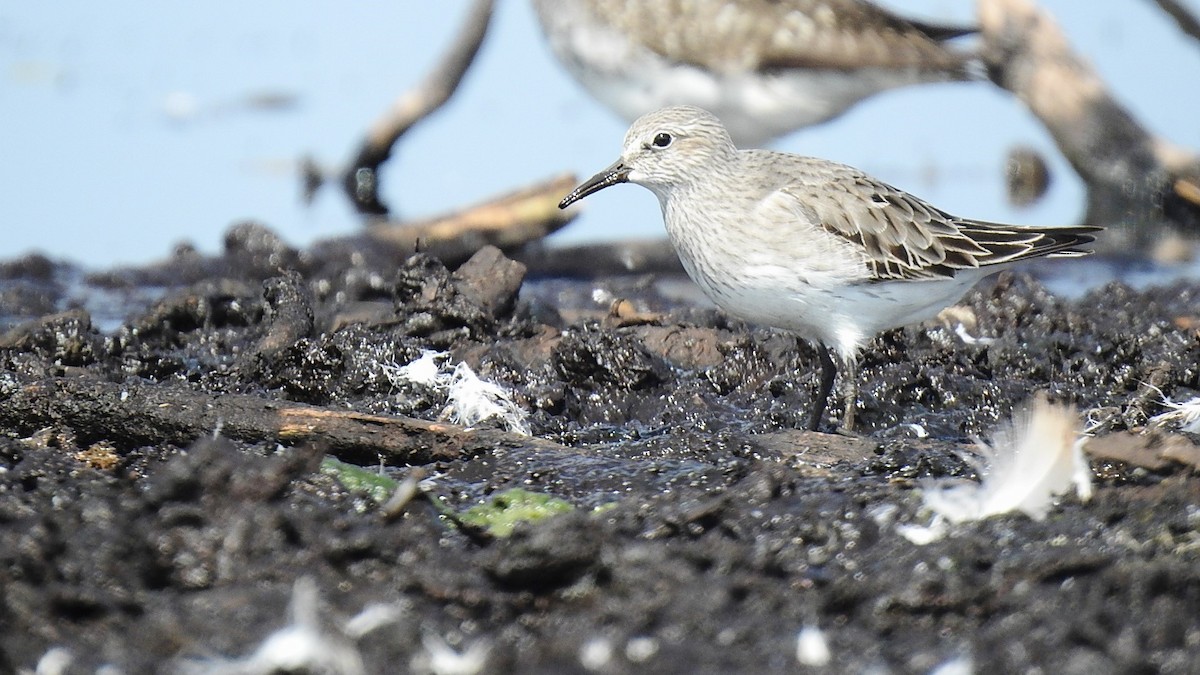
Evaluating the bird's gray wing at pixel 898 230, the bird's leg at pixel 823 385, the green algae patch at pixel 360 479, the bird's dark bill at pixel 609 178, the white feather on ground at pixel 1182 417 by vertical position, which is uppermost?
the bird's dark bill at pixel 609 178

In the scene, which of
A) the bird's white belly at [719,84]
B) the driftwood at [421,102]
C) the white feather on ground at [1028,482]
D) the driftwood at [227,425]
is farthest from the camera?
the driftwood at [421,102]

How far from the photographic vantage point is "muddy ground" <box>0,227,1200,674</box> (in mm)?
2805

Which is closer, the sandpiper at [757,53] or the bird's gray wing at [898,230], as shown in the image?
the bird's gray wing at [898,230]

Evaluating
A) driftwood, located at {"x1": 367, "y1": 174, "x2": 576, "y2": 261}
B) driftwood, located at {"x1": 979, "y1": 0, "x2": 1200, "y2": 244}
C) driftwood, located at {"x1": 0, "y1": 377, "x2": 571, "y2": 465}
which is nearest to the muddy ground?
driftwood, located at {"x1": 0, "y1": 377, "x2": 571, "y2": 465}

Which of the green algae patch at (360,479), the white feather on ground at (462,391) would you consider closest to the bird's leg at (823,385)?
the white feather on ground at (462,391)

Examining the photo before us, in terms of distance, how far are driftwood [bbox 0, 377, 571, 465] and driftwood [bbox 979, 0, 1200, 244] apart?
6.13 m

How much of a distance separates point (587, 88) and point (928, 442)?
5.18 metres

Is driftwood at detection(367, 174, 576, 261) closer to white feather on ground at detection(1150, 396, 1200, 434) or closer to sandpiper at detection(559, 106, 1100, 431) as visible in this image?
sandpiper at detection(559, 106, 1100, 431)

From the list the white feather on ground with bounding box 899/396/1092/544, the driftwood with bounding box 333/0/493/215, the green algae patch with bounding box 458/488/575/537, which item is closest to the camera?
the white feather on ground with bounding box 899/396/1092/544

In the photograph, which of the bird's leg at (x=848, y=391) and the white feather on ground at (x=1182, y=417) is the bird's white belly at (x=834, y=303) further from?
the white feather on ground at (x=1182, y=417)

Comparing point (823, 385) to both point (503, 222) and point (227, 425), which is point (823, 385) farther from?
point (503, 222)

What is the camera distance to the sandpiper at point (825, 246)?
5.05 meters

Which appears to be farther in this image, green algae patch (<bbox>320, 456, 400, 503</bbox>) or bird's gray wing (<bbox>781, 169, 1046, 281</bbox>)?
bird's gray wing (<bbox>781, 169, 1046, 281</bbox>)

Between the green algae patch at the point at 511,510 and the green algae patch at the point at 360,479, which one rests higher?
the green algae patch at the point at 360,479
